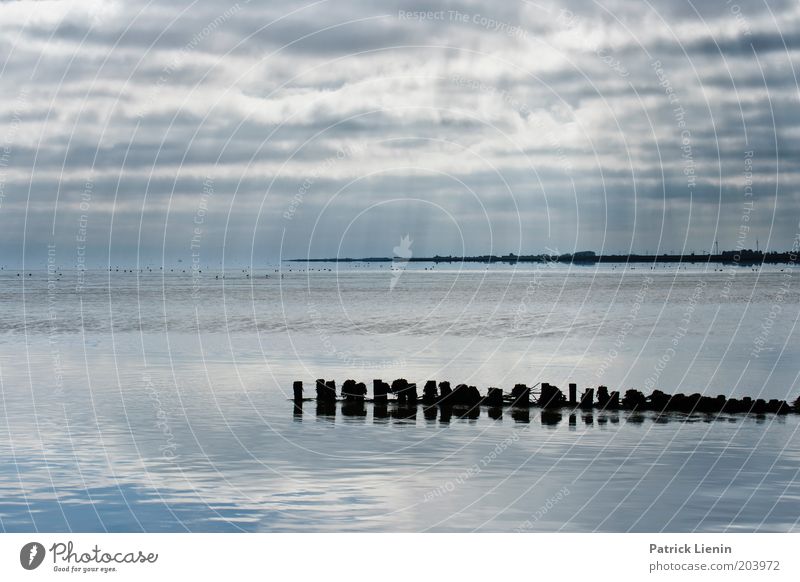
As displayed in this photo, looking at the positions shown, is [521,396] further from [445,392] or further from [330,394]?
[330,394]

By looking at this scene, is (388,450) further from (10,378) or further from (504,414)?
(10,378)

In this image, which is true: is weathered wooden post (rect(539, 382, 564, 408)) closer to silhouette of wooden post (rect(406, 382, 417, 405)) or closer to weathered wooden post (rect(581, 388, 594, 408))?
weathered wooden post (rect(581, 388, 594, 408))

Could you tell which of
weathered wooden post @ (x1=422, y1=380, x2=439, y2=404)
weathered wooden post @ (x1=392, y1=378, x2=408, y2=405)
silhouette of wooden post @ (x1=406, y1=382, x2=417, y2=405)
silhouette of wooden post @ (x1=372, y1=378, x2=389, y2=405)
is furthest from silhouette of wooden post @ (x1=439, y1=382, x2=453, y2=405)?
silhouette of wooden post @ (x1=372, y1=378, x2=389, y2=405)

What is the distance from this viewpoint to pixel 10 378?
174 feet

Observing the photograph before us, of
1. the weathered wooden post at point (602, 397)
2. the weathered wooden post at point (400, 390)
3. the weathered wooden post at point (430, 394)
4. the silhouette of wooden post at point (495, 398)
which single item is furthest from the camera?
the weathered wooden post at point (400, 390)

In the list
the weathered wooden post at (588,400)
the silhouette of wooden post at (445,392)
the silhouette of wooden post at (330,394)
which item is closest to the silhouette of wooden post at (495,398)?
the silhouette of wooden post at (445,392)

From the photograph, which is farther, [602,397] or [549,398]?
[602,397]

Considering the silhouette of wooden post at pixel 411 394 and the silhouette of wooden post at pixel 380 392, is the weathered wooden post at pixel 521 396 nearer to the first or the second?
the silhouette of wooden post at pixel 411 394

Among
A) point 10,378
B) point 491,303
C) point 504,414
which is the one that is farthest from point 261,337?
point 491,303

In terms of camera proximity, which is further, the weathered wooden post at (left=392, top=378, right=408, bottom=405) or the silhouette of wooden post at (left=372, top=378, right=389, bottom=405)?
the weathered wooden post at (left=392, top=378, right=408, bottom=405)

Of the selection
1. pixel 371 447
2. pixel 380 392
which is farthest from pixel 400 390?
pixel 371 447

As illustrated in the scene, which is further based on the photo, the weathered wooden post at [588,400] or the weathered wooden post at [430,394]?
the weathered wooden post at [430,394]

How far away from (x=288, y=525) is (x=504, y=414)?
1834cm

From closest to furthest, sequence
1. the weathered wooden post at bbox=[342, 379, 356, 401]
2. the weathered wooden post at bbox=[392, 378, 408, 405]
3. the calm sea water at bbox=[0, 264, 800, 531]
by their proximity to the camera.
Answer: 1. the calm sea water at bbox=[0, 264, 800, 531]
2. the weathered wooden post at bbox=[342, 379, 356, 401]
3. the weathered wooden post at bbox=[392, 378, 408, 405]
